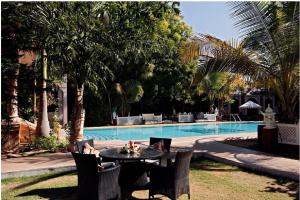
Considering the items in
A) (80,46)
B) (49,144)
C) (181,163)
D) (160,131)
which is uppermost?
(80,46)

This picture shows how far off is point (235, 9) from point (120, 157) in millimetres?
7005

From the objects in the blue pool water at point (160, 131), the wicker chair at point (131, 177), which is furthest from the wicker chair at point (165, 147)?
the blue pool water at point (160, 131)

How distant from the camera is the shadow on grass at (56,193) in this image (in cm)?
658

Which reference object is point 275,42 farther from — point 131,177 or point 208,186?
point 131,177

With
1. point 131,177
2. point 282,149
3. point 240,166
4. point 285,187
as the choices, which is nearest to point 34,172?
point 131,177

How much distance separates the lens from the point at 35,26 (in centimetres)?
901

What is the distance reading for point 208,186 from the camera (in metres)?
7.24

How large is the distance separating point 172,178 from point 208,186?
1.57m

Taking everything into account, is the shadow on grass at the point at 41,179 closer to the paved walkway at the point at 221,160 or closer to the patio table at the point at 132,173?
the paved walkway at the point at 221,160

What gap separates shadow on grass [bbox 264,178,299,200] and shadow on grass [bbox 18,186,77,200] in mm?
4150

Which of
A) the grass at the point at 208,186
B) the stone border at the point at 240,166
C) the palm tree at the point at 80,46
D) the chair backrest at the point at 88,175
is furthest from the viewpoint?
the palm tree at the point at 80,46

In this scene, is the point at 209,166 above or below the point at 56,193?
above

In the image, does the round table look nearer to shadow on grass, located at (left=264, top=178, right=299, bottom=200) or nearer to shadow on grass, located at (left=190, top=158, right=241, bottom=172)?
shadow on grass, located at (left=190, top=158, right=241, bottom=172)

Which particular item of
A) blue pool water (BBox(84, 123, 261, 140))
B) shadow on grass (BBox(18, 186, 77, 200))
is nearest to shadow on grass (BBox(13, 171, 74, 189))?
shadow on grass (BBox(18, 186, 77, 200))
